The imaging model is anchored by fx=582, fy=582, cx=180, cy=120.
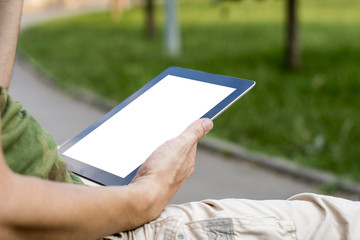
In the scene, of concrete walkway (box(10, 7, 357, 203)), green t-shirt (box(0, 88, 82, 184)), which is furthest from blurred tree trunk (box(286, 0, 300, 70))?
green t-shirt (box(0, 88, 82, 184))

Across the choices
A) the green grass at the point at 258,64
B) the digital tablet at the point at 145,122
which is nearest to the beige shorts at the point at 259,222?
the digital tablet at the point at 145,122

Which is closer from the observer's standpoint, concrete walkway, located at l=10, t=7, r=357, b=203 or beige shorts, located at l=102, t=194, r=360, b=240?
beige shorts, located at l=102, t=194, r=360, b=240

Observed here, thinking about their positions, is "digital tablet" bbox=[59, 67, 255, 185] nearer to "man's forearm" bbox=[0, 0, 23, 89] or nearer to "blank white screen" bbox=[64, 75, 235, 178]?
"blank white screen" bbox=[64, 75, 235, 178]

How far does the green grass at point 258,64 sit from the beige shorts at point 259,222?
263cm

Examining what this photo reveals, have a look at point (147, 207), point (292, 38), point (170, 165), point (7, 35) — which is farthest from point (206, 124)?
point (292, 38)

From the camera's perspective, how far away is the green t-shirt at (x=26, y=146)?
1.28m

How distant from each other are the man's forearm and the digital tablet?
11.7 inches

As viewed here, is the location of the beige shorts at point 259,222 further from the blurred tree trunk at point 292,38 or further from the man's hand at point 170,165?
the blurred tree trunk at point 292,38

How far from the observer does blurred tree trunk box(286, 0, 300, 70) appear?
7.20m

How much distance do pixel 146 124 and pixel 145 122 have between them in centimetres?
1

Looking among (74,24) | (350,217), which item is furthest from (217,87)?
(74,24)

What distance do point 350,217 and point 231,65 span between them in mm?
6248

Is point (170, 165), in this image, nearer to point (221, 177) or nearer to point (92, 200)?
point (92, 200)

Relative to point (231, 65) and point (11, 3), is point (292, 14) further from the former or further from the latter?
point (11, 3)
